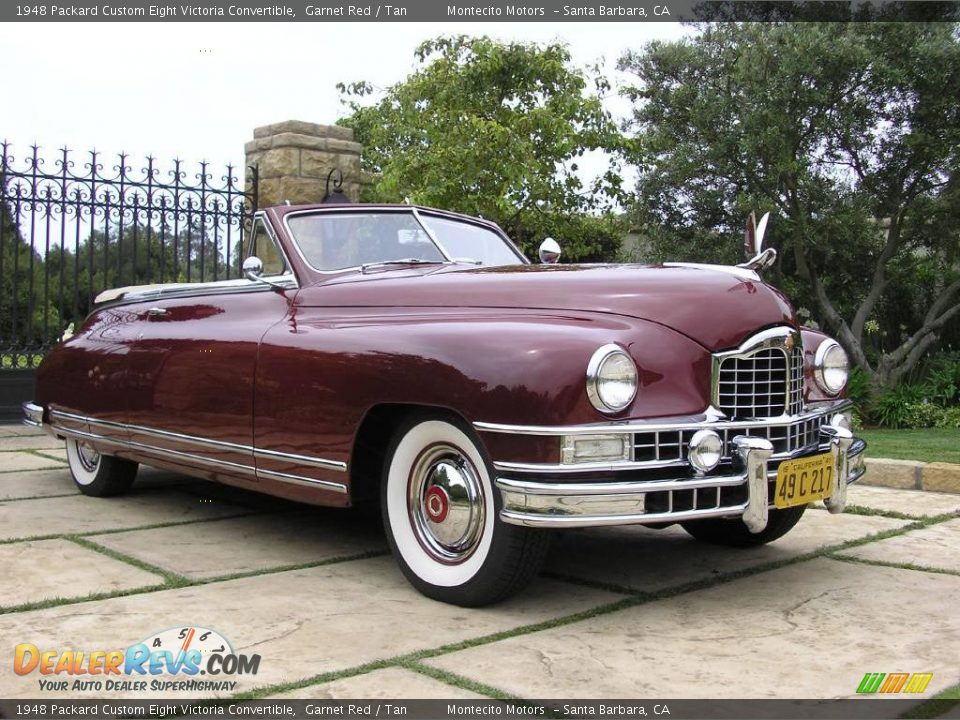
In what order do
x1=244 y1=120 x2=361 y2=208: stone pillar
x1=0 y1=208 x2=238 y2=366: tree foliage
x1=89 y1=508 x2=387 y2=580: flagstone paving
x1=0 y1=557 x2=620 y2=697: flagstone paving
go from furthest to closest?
x1=244 y1=120 x2=361 y2=208: stone pillar < x1=0 y1=208 x2=238 y2=366: tree foliage < x1=89 y1=508 x2=387 y2=580: flagstone paving < x1=0 y1=557 x2=620 y2=697: flagstone paving

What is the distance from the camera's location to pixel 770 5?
36.6ft

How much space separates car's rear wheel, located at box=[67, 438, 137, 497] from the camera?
533 centimetres

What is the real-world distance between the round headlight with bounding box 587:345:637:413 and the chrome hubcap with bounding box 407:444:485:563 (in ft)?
1.72

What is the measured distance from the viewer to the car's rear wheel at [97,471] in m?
5.33

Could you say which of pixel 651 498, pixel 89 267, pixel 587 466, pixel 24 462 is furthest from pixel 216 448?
pixel 89 267

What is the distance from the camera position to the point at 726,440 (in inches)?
125

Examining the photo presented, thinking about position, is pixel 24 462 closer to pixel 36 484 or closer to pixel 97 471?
pixel 36 484

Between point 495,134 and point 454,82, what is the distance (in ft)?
3.66

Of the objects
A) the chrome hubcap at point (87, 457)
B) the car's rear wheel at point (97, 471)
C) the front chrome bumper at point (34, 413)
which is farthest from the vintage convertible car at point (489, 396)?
the front chrome bumper at point (34, 413)

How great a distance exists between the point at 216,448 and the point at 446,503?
1320 millimetres

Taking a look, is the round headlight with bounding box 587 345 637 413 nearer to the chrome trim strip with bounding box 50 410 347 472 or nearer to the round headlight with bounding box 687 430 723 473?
the round headlight with bounding box 687 430 723 473

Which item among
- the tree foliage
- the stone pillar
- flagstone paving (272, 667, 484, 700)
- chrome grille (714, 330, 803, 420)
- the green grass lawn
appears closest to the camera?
flagstone paving (272, 667, 484, 700)

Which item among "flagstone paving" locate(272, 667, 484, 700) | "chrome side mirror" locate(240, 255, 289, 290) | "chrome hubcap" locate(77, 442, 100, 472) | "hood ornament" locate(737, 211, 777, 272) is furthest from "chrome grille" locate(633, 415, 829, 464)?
"chrome hubcap" locate(77, 442, 100, 472)

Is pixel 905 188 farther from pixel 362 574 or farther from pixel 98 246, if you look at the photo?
pixel 98 246
